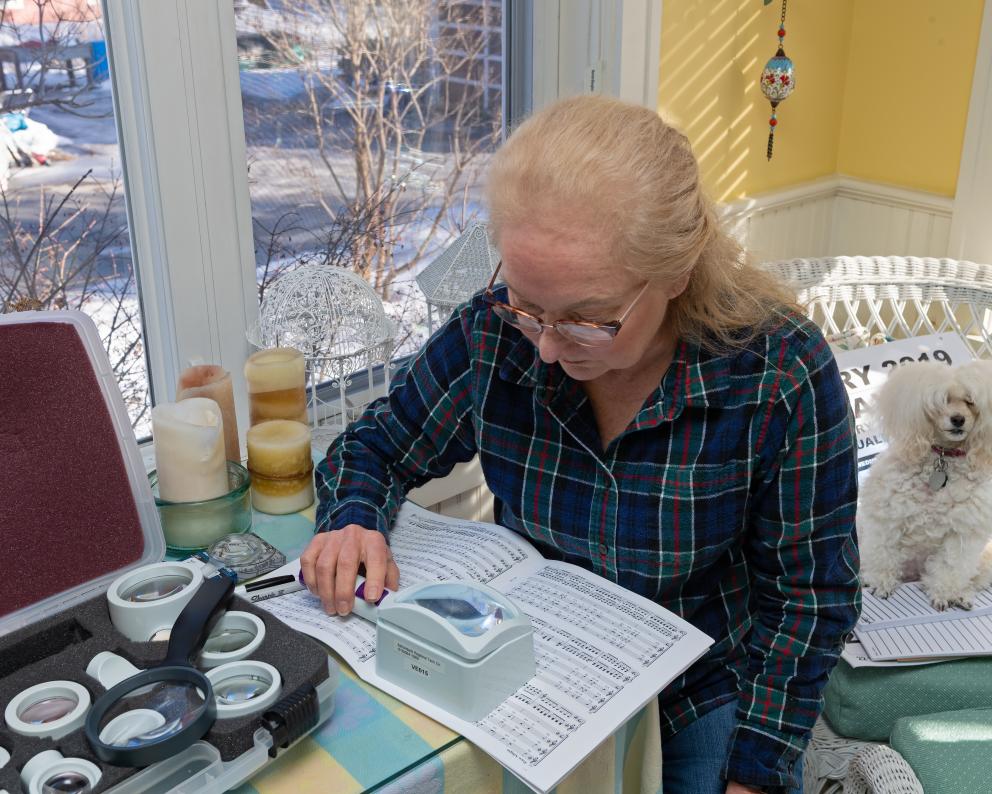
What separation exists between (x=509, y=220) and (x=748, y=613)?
0.58 metres

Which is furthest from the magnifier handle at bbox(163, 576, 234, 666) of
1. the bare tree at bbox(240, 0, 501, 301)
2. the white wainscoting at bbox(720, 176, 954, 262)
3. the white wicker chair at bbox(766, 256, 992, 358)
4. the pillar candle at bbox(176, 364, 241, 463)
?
the white wainscoting at bbox(720, 176, 954, 262)

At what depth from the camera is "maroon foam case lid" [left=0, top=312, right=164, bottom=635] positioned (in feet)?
3.39

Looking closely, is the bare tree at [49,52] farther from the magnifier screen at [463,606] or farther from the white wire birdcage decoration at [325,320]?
the magnifier screen at [463,606]

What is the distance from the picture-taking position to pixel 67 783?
790mm

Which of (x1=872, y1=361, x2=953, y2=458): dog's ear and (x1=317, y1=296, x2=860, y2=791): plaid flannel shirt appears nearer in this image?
(x1=317, y1=296, x2=860, y2=791): plaid flannel shirt

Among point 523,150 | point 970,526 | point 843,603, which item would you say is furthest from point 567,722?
point 970,526

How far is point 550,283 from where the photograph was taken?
97 centimetres

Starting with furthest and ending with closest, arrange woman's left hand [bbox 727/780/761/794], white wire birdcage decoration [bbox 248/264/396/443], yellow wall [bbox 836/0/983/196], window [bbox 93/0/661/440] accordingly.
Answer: yellow wall [bbox 836/0/983/196] → white wire birdcage decoration [bbox 248/264/396/443] → window [bbox 93/0/661/440] → woman's left hand [bbox 727/780/761/794]

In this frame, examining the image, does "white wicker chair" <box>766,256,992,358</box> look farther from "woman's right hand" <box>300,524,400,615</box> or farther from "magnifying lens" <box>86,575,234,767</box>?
"magnifying lens" <box>86,575,234,767</box>

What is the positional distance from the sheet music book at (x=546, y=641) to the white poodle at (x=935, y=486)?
792mm

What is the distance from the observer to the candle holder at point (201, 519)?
3.93 ft

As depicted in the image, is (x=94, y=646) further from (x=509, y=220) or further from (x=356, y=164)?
(x=356, y=164)

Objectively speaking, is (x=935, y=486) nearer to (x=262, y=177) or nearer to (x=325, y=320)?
(x=325, y=320)

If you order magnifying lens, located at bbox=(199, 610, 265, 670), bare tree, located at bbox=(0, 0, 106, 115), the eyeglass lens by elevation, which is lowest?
magnifying lens, located at bbox=(199, 610, 265, 670)
